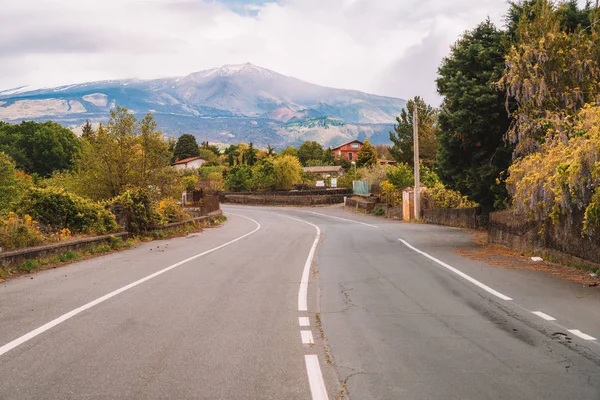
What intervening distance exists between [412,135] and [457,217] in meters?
54.6

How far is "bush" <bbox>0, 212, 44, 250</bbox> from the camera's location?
1395 centimetres

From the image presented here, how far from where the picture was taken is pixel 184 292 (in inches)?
392

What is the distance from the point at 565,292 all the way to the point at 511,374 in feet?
17.8

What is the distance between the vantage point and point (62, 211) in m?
18.3

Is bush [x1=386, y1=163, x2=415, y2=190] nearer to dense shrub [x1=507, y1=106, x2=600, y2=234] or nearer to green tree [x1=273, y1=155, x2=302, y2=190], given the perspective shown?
green tree [x1=273, y1=155, x2=302, y2=190]

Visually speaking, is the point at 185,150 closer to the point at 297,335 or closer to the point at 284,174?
the point at 284,174

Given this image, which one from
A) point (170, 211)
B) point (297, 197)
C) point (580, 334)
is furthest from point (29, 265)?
point (297, 197)

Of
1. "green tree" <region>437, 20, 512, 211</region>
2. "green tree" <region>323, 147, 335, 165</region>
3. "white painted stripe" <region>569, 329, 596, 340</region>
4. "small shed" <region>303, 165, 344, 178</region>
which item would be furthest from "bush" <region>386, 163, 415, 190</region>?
"green tree" <region>323, 147, 335, 165</region>

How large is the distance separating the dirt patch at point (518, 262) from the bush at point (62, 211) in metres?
12.6

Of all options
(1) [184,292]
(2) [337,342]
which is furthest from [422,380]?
(1) [184,292]

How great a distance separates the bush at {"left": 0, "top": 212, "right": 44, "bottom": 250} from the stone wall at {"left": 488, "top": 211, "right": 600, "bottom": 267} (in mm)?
13889

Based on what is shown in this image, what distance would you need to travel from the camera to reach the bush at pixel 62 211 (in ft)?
57.7

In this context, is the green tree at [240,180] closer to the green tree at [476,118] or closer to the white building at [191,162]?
the white building at [191,162]

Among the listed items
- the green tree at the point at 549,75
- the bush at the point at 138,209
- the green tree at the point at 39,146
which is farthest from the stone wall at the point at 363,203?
the green tree at the point at 39,146
